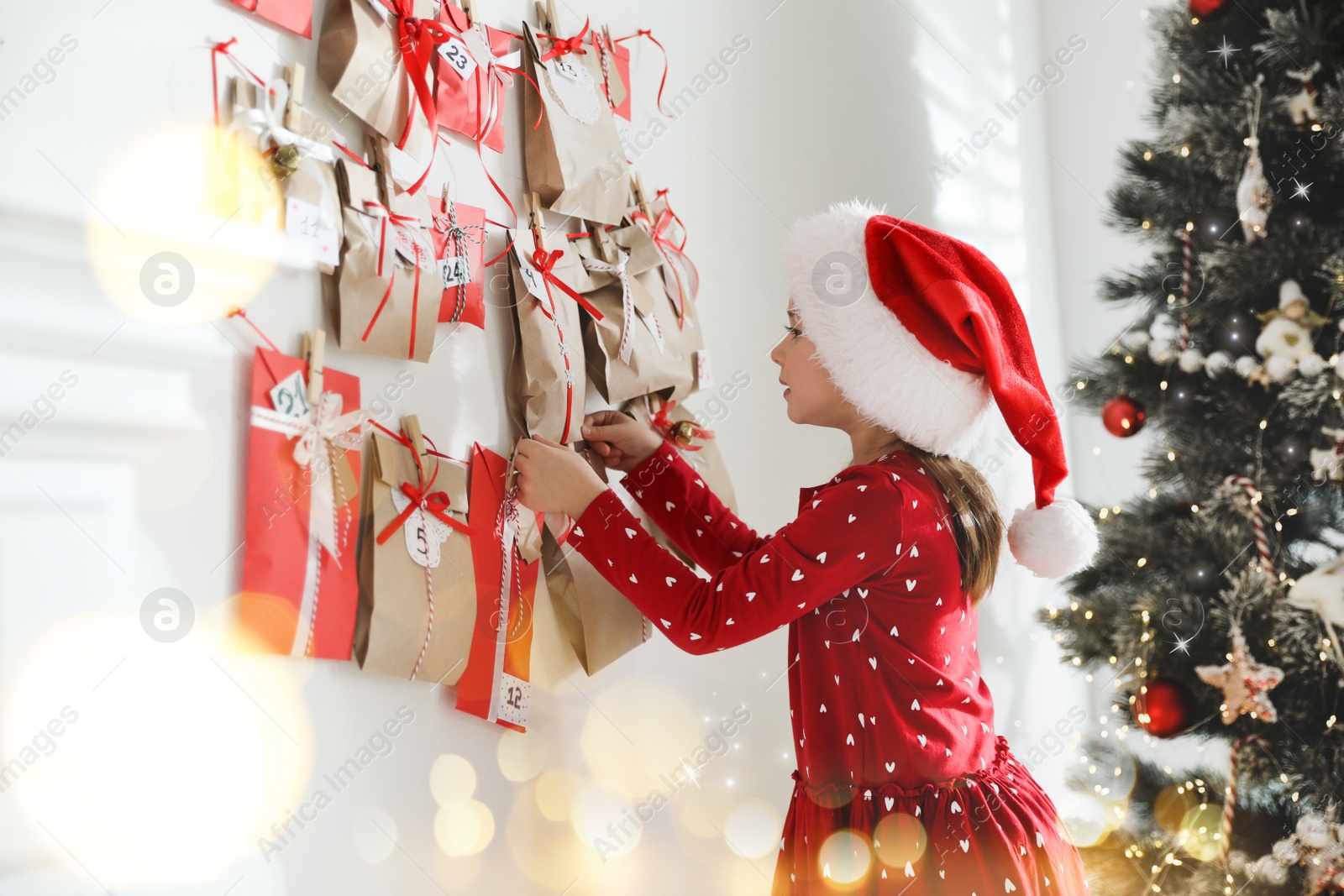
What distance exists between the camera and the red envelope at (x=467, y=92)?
0.97 m

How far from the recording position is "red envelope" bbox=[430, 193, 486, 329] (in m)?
0.96

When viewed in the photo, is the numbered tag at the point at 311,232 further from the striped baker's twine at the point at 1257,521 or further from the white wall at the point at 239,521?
the striped baker's twine at the point at 1257,521

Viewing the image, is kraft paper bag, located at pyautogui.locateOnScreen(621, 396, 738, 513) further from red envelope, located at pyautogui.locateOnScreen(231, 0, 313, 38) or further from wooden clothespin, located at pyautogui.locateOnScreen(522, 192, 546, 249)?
red envelope, located at pyautogui.locateOnScreen(231, 0, 313, 38)

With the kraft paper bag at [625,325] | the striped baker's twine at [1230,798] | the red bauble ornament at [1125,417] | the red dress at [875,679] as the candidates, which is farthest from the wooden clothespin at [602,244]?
the striped baker's twine at [1230,798]

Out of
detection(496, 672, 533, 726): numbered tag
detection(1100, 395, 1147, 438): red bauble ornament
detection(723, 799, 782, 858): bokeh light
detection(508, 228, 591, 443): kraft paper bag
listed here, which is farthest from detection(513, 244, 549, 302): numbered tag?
detection(1100, 395, 1147, 438): red bauble ornament

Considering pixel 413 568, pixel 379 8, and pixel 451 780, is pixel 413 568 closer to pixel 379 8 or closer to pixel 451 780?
pixel 451 780

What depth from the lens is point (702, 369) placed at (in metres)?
1.33

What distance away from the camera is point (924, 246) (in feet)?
3.38

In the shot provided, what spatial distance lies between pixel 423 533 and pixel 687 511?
358 millimetres

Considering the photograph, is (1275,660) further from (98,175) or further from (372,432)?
(98,175)

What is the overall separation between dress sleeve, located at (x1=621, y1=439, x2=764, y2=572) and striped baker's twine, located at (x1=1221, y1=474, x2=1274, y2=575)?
106 centimetres

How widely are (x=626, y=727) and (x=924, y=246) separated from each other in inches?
27.5

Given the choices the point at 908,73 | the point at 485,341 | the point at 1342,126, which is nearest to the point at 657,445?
the point at 485,341

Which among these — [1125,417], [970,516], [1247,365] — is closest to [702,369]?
[970,516]
